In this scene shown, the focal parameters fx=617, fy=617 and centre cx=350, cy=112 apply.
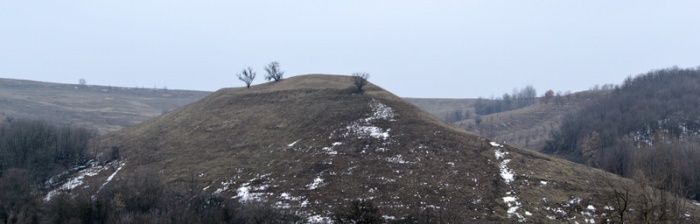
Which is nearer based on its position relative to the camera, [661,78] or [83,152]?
[83,152]

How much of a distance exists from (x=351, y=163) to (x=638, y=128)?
58971 mm

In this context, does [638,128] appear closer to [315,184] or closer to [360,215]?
[315,184]

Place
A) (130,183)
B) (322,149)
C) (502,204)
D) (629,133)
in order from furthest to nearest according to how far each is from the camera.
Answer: (629,133) → (322,149) → (130,183) → (502,204)

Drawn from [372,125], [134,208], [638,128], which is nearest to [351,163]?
[372,125]

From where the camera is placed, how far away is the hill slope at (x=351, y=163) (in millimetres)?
35281

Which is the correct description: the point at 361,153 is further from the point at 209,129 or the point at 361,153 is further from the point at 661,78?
the point at 661,78

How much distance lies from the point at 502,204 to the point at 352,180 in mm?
9298

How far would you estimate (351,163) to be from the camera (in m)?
41.0

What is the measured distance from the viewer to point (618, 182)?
40.6 metres

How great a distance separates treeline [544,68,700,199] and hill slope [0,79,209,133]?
227ft

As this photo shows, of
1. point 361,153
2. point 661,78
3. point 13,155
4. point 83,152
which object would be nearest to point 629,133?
point 661,78

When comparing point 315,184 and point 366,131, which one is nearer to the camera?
point 315,184

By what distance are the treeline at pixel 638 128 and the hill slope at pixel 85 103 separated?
69098 mm

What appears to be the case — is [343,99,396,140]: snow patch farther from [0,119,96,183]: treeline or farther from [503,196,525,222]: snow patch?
[0,119,96,183]: treeline
